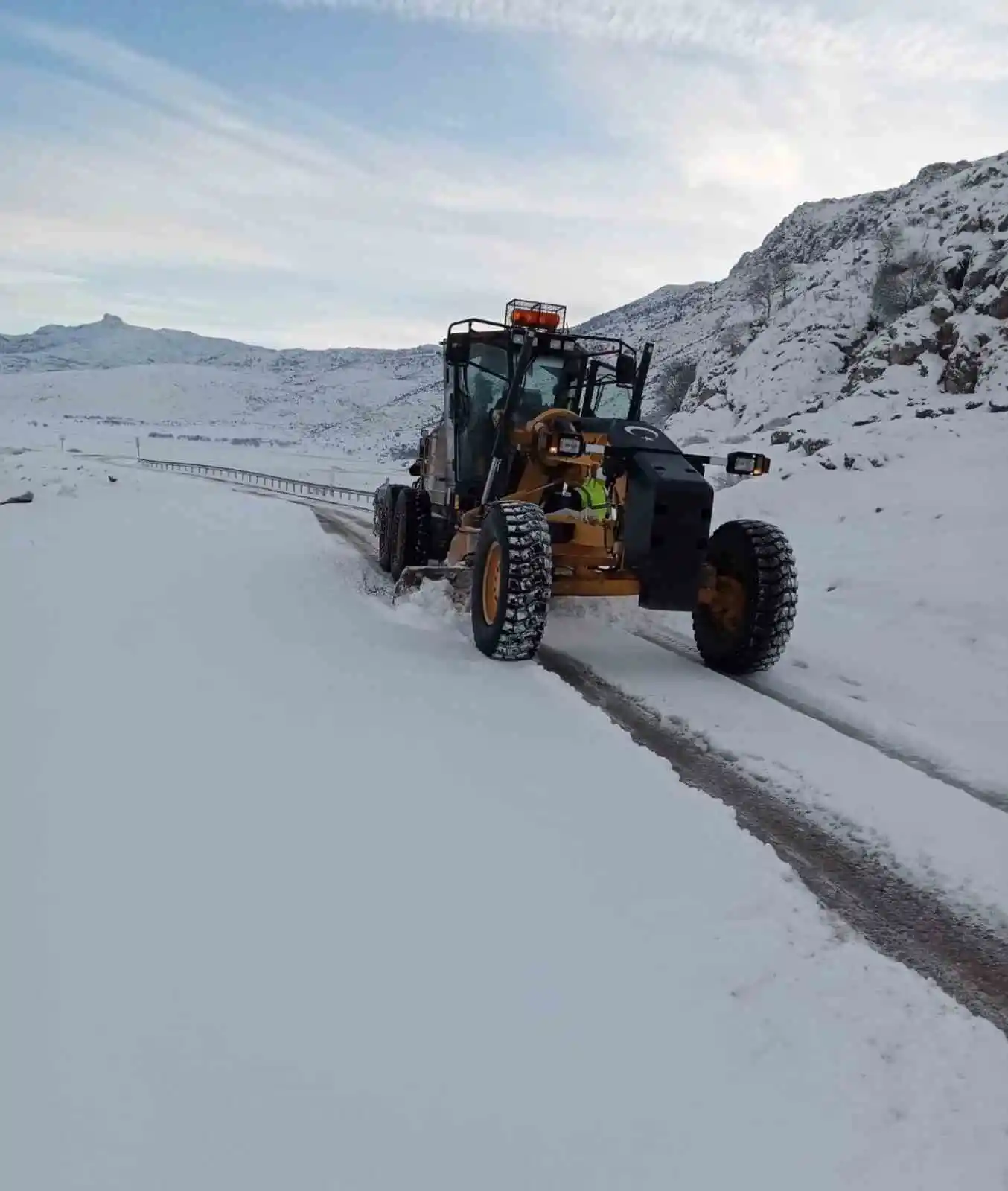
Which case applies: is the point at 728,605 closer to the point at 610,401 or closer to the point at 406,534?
the point at 610,401

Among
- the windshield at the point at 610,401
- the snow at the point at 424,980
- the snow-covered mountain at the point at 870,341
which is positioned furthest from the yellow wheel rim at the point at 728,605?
the snow-covered mountain at the point at 870,341

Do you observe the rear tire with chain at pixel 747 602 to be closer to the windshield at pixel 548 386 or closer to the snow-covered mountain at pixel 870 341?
the windshield at pixel 548 386

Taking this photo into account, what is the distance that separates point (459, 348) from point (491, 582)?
2970mm

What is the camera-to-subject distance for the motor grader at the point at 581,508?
6059mm

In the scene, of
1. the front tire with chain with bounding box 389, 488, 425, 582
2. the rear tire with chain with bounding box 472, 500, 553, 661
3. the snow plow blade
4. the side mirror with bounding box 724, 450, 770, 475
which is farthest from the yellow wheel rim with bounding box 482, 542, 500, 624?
the front tire with chain with bounding box 389, 488, 425, 582

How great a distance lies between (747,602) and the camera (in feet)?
20.5

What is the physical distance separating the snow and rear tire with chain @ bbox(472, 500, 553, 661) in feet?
4.73

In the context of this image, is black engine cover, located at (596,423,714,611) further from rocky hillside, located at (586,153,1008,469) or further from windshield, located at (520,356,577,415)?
rocky hillside, located at (586,153,1008,469)

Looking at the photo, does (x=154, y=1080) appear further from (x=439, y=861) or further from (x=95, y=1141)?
(x=439, y=861)

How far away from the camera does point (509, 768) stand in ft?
13.2

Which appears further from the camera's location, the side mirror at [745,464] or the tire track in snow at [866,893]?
the side mirror at [745,464]

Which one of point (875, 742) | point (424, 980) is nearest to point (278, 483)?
point (875, 742)

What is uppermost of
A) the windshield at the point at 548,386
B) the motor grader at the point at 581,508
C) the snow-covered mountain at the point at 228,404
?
the windshield at the point at 548,386

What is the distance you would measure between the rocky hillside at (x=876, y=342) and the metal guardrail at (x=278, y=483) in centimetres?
1043
